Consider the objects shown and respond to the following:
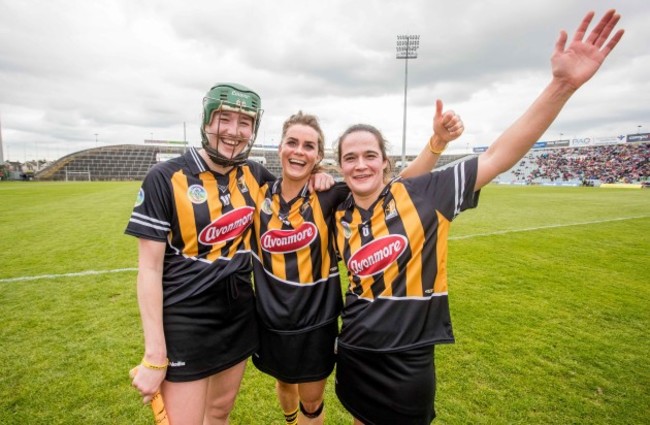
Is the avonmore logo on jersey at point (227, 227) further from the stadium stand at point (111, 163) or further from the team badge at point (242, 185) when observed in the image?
the stadium stand at point (111, 163)

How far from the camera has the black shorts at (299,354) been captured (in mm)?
2303

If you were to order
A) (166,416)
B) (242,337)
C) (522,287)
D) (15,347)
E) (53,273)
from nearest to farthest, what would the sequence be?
(166,416)
(242,337)
(15,347)
(522,287)
(53,273)

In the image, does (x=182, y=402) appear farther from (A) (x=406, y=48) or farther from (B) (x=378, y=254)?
(A) (x=406, y=48)

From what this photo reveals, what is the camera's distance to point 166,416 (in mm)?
1891

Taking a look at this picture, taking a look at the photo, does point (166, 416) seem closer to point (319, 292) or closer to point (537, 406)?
point (319, 292)

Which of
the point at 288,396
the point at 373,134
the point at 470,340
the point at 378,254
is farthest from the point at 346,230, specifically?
the point at 470,340

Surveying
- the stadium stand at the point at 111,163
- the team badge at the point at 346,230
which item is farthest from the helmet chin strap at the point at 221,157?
the stadium stand at the point at 111,163

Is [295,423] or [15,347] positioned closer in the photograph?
[295,423]

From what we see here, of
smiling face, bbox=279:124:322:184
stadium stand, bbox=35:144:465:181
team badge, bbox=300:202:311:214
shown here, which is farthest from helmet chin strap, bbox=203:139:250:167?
stadium stand, bbox=35:144:465:181

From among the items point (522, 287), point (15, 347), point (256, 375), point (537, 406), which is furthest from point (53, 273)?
point (522, 287)

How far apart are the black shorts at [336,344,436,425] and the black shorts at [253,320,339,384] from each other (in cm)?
33

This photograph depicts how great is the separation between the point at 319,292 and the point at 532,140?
1.64 meters

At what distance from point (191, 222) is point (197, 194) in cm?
19

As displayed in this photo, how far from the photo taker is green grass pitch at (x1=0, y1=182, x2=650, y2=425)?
297cm
